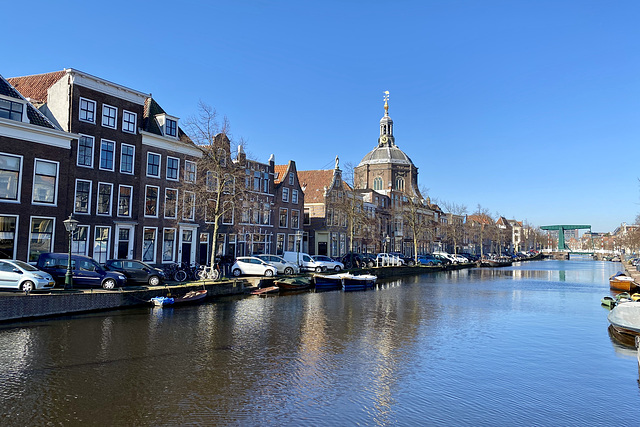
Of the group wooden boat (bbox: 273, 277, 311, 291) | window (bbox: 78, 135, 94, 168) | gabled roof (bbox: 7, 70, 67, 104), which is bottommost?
wooden boat (bbox: 273, 277, 311, 291)

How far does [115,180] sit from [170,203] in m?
4.85

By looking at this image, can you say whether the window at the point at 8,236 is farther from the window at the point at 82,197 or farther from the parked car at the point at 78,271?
the window at the point at 82,197

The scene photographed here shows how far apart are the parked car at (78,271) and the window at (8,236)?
12.8ft

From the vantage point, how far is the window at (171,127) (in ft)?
124

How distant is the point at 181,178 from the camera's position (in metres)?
38.5

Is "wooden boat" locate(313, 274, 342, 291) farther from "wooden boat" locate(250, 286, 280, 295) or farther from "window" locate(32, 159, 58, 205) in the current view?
"window" locate(32, 159, 58, 205)

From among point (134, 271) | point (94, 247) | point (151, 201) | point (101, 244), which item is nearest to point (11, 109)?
point (94, 247)

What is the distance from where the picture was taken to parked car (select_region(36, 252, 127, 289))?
79.3 ft

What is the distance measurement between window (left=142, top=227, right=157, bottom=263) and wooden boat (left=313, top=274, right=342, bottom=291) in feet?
41.8

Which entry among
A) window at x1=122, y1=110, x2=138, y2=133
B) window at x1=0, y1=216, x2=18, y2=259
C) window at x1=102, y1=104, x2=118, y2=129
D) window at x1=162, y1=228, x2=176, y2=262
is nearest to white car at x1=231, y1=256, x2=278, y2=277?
window at x1=162, y1=228, x2=176, y2=262

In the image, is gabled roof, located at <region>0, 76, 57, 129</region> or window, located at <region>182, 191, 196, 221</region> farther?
window, located at <region>182, 191, 196, 221</region>

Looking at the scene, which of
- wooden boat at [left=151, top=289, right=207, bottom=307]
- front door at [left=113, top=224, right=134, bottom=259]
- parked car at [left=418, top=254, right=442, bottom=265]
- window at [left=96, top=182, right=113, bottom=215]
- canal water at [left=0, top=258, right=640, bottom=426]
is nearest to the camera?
canal water at [left=0, top=258, right=640, bottom=426]

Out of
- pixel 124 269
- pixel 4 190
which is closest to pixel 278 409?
pixel 124 269

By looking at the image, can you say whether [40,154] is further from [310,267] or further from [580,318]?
[580,318]
